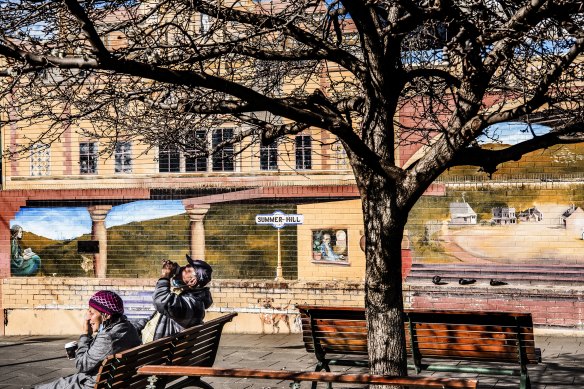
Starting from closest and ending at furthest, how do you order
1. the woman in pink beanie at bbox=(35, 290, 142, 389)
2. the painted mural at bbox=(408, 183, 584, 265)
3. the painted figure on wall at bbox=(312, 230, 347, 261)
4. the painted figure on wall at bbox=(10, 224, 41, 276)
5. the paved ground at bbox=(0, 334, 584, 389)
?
the woman in pink beanie at bbox=(35, 290, 142, 389)
the paved ground at bbox=(0, 334, 584, 389)
the painted mural at bbox=(408, 183, 584, 265)
the painted figure on wall at bbox=(312, 230, 347, 261)
the painted figure on wall at bbox=(10, 224, 41, 276)

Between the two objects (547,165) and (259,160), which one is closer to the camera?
(547,165)

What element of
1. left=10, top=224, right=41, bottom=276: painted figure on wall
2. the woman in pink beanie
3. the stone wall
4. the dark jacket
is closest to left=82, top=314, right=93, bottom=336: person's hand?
the woman in pink beanie

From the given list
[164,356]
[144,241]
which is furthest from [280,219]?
[164,356]

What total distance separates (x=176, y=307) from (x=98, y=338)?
1.58 meters

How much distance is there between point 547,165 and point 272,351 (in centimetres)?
540

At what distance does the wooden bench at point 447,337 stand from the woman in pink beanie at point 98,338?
2.81 m

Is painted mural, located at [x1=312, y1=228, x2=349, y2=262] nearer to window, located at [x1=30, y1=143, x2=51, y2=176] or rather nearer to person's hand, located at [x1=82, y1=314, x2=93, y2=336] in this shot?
window, located at [x1=30, y1=143, x2=51, y2=176]

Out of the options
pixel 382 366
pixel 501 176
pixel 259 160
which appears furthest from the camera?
pixel 259 160

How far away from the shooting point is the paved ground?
10906mm

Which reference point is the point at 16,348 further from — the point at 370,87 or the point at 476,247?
the point at 370,87

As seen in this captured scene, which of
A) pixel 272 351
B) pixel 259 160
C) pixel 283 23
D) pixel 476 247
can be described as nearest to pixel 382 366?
pixel 283 23

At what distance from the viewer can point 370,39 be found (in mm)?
8102

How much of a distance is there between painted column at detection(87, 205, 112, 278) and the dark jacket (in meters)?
7.55

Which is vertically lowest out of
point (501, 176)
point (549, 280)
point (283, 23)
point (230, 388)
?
point (230, 388)
